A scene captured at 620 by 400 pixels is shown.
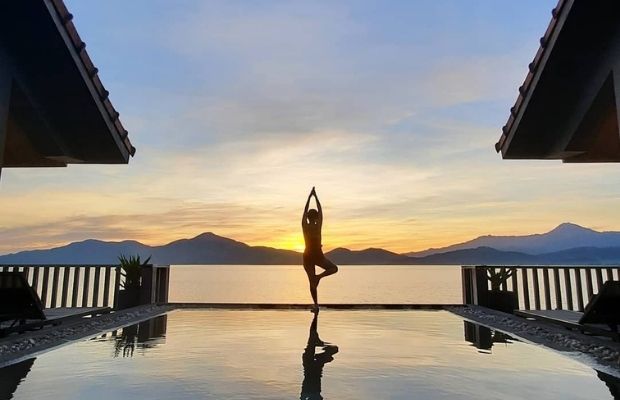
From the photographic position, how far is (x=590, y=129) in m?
7.34

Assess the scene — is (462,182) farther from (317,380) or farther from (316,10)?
(317,380)

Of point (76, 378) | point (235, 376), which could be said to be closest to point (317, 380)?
point (235, 376)

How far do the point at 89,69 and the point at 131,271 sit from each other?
14.5 ft

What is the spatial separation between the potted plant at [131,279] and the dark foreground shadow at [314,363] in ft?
15.3

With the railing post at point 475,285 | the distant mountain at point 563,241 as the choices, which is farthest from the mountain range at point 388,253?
the railing post at point 475,285

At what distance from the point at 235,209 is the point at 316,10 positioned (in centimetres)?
1577

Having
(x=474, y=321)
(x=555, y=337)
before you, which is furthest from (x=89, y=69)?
(x=555, y=337)

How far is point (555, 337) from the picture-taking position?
5824mm

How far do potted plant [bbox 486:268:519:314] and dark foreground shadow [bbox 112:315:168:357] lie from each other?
638 cm

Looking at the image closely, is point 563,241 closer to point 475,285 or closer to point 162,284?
point 475,285

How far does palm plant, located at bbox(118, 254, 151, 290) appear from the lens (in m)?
9.41

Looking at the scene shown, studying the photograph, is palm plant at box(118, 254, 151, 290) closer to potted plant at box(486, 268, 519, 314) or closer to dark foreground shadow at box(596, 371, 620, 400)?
potted plant at box(486, 268, 519, 314)

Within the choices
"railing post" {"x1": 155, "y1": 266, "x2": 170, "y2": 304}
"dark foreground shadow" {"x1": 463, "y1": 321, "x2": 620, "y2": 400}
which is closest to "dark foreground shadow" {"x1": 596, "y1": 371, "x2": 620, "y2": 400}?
"dark foreground shadow" {"x1": 463, "y1": 321, "x2": 620, "y2": 400}

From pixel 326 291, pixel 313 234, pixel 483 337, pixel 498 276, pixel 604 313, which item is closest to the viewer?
pixel 604 313
